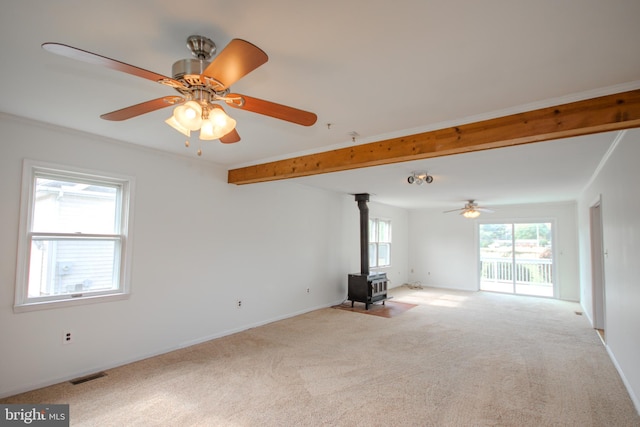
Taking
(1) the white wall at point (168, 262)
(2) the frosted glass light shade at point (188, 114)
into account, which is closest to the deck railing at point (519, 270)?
(1) the white wall at point (168, 262)

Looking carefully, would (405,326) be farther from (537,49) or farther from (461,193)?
(537,49)

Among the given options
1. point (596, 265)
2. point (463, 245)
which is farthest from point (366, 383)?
point (463, 245)

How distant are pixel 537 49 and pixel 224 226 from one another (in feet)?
13.2

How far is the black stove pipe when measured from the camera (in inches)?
274

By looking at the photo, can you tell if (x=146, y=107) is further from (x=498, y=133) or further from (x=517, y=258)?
(x=517, y=258)

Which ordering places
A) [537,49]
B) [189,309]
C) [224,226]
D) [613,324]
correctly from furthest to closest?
[224,226]
[189,309]
[613,324]
[537,49]

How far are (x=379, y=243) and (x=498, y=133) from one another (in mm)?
6273

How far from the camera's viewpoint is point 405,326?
209 inches

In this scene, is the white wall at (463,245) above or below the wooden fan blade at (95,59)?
below

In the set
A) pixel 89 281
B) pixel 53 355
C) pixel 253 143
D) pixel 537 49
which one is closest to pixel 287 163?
pixel 253 143

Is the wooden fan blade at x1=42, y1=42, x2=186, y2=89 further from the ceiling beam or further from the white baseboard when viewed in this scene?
the white baseboard

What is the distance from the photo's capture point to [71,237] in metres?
3.32

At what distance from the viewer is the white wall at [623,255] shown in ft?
9.04

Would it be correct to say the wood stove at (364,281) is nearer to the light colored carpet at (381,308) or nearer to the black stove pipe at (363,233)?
the black stove pipe at (363,233)
